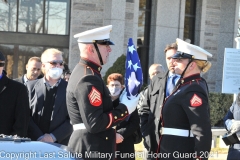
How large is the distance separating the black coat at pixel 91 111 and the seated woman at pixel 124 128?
1493 mm

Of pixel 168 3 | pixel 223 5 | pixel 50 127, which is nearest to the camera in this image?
pixel 50 127

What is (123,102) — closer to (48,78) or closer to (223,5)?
(48,78)

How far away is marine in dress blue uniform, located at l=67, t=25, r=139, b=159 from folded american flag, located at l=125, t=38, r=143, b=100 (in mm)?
99

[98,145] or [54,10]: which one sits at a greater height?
[54,10]

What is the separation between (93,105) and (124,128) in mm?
1974

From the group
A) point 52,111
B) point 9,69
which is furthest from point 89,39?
point 9,69

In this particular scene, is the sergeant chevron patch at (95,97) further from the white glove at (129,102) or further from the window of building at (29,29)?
the window of building at (29,29)

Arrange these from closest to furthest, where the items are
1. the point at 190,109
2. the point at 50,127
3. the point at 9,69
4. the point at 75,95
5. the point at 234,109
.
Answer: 1. the point at 75,95
2. the point at 190,109
3. the point at 50,127
4. the point at 234,109
5. the point at 9,69

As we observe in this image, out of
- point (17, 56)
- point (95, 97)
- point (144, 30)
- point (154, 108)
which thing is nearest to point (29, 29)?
point (17, 56)

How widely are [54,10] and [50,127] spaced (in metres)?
9.38

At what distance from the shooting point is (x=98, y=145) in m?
5.25

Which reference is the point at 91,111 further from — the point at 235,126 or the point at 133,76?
the point at 235,126

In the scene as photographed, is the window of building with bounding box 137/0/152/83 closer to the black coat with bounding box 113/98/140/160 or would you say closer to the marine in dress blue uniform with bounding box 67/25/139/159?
the black coat with bounding box 113/98/140/160

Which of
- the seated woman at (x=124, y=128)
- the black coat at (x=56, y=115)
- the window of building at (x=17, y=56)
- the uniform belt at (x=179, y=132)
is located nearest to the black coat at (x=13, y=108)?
the black coat at (x=56, y=115)
